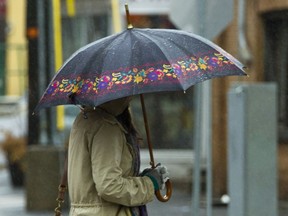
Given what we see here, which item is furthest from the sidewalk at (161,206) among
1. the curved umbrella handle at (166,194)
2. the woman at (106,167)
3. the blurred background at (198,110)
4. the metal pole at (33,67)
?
the woman at (106,167)

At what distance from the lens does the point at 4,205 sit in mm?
13688

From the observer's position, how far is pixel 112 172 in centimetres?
481

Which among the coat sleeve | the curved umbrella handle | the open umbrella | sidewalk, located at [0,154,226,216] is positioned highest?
the open umbrella

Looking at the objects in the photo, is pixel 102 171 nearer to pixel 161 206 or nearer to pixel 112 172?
pixel 112 172

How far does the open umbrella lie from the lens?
16.2ft

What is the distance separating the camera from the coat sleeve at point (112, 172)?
15.7ft

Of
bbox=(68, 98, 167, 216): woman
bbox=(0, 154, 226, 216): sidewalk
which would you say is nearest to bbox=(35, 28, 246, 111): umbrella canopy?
bbox=(68, 98, 167, 216): woman

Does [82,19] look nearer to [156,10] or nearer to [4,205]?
[156,10]

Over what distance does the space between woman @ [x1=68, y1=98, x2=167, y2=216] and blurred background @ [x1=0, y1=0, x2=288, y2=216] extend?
3.04m

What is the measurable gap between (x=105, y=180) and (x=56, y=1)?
9579 mm

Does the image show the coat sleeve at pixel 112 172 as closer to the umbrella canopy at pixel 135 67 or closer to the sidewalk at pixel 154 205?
the umbrella canopy at pixel 135 67

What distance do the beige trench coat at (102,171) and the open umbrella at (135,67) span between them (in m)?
0.15

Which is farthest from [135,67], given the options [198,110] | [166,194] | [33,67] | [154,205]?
[33,67]

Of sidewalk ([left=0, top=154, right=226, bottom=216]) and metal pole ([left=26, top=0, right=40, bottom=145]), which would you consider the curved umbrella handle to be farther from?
metal pole ([left=26, top=0, right=40, bottom=145])
